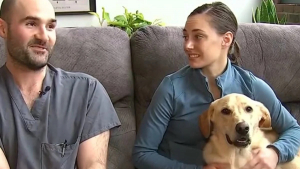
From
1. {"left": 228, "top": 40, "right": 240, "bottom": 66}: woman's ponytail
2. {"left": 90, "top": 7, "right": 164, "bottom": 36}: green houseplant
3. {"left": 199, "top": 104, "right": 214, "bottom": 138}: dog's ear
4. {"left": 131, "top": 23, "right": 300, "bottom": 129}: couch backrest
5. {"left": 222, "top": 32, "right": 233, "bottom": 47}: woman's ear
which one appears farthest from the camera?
{"left": 90, "top": 7, "right": 164, "bottom": 36}: green houseplant

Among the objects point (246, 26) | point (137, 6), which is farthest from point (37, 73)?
point (137, 6)

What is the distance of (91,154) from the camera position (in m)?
1.55

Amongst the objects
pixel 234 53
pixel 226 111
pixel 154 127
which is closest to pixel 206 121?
pixel 226 111

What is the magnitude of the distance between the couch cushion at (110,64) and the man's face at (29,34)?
29 centimetres

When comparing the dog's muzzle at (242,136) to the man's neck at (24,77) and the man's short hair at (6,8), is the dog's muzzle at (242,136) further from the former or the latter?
the man's short hair at (6,8)

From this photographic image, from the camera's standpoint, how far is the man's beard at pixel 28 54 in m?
1.49

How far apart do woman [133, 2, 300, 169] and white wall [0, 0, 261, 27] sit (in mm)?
1699

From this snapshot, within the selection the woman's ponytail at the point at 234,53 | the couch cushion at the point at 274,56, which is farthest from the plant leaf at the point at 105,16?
the woman's ponytail at the point at 234,53

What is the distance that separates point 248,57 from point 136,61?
528 millimetres

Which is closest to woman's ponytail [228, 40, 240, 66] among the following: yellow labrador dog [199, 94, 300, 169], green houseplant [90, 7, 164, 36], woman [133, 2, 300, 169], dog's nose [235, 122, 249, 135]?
woman [133, 2, 300, 169]

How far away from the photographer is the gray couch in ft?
6.09

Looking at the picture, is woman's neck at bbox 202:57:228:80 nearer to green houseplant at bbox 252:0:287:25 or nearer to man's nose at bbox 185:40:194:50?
man's nose at bbox 185:40:194:50

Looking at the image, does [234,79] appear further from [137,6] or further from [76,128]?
[137,6]

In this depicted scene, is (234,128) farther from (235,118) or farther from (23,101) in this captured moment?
(23,101)
